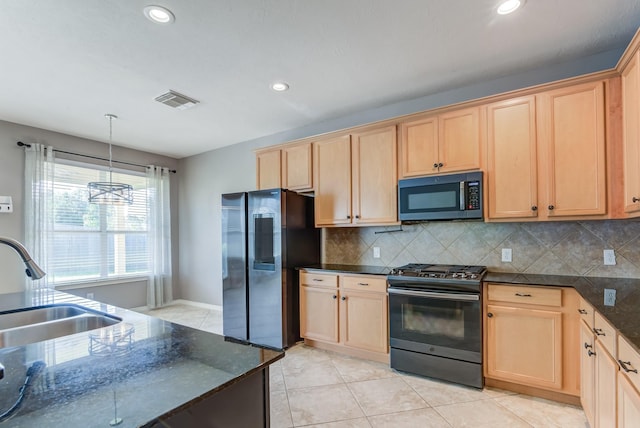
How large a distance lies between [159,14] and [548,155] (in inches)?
115

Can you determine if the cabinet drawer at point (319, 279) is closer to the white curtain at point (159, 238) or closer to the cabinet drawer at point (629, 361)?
the cabinet drawer at point (629, 361)

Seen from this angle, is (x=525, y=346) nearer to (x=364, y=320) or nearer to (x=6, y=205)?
(x=364, y=320)

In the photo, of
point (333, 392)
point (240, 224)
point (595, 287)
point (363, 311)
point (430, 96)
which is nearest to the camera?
point (595, 287)

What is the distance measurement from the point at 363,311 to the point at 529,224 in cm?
167

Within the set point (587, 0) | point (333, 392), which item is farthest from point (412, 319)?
point (587, 0)

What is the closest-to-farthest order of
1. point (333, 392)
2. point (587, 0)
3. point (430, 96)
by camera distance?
1. point (587, 0)
2. point (333, 392)
3. point (430, 96)

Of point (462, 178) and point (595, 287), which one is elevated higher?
point (462, 178)

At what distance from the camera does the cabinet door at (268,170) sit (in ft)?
13.0

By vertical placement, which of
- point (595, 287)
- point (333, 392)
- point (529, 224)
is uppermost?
point (529, 224)

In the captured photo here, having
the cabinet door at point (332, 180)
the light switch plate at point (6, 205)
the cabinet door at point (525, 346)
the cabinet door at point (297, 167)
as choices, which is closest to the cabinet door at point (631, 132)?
the cabinet door at point (525, 346)

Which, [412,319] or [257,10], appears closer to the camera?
[257,10]

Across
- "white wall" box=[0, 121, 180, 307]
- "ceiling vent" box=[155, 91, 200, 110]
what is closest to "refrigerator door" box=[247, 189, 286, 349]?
"ceiling vent" box=[155, 91, 200, 110]

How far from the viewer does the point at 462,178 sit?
275 cm

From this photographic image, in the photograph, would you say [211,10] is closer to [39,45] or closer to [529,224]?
[39,45]
